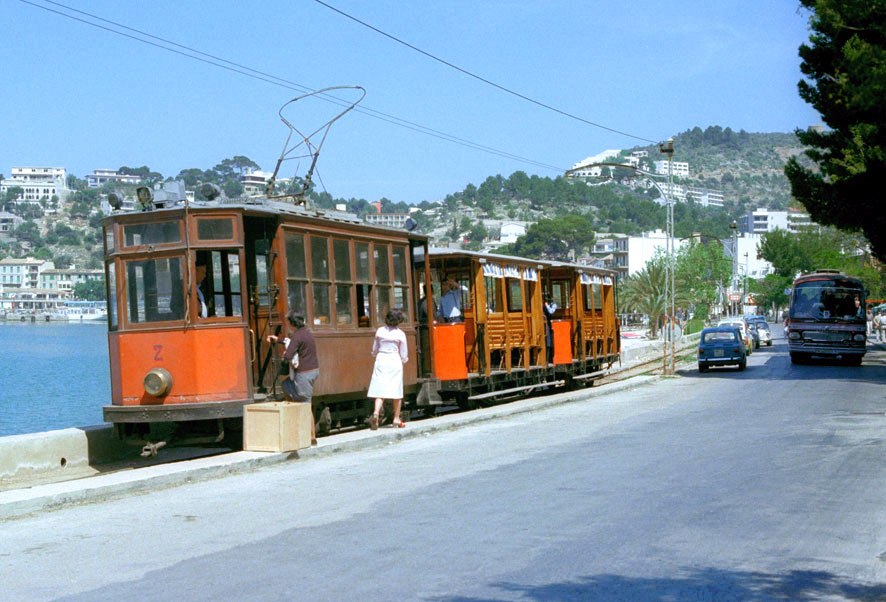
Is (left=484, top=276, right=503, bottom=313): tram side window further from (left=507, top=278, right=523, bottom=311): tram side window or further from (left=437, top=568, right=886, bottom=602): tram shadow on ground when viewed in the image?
(left=437, top=568, right=886, bottom=602): tram shadow on ground

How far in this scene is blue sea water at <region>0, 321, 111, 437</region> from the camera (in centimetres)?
4428

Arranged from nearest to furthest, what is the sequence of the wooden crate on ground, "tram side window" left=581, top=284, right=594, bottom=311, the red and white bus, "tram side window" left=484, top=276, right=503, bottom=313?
the wooden crate on ground
"tram side window" left=484, top=276, right=503, bottom=313
"tram side window" left=581, top=284, right=594, bottom=311
the red and white bus

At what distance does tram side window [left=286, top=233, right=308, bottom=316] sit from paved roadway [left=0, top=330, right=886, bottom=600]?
95.1 inches

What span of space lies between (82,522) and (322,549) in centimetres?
286

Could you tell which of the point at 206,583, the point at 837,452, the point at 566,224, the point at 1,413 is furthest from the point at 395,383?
the point at 566,224

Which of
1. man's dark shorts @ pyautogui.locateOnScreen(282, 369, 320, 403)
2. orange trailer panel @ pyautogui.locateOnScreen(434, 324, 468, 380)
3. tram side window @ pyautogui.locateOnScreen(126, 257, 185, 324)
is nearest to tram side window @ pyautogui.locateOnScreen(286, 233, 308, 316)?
man's dark shorts @ pyautogui.locateOnScreen(282, 369, 320, 403)

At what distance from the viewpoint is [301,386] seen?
14.3 m

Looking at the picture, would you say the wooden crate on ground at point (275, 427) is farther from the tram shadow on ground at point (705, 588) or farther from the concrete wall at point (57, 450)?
the tram shadow on ground at point (705, 588)

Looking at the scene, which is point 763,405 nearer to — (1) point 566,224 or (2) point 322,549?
(2) point 322,549

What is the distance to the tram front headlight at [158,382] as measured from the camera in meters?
14.0

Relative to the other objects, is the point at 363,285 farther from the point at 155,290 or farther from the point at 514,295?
the point at 514,295

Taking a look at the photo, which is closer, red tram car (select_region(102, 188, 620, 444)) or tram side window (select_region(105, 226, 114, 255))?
red tram car (select_region(102, 188, 620, 444))

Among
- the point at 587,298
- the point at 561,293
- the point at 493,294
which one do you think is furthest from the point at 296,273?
the point at 587,298

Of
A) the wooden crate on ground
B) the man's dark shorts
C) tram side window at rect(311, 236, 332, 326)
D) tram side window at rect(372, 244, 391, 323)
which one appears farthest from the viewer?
tram side window at rect(372, 244, 391, 323)
